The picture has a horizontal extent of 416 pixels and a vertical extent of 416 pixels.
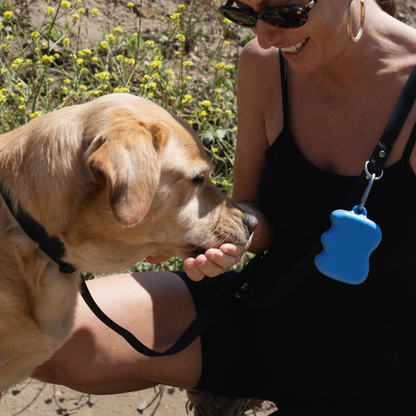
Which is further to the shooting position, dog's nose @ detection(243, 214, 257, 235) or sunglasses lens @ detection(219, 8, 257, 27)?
dog's nose @ detection(243, 214, 257, 235)

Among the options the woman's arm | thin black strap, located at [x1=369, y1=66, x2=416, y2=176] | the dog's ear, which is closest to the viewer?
the dog's ear

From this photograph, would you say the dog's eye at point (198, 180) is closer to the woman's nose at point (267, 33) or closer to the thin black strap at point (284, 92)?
the thin black strap at point (284, 92)

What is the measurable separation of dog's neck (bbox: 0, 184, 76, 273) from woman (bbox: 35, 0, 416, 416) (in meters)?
0.51

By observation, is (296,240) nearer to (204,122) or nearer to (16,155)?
(16,155)

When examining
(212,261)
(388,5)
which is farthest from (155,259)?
(388,5)

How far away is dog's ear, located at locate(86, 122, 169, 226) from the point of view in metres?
1.43

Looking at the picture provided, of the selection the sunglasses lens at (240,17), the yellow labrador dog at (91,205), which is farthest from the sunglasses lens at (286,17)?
the yellow labrador dog at (91,205)

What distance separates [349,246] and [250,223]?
45 centimetres

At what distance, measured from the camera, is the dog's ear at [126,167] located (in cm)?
143

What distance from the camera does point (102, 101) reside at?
1.68 metres

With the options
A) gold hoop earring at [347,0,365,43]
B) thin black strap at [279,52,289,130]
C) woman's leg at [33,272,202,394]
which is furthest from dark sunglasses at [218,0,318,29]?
woman's leg at [33,272,202,394]

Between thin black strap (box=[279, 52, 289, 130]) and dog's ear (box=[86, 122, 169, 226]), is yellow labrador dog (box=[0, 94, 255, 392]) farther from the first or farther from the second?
thin black strap (box=[279, 52, 289, 130])

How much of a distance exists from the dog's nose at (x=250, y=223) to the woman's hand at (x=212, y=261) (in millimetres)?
135

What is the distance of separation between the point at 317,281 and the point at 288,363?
414mm
